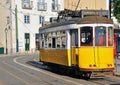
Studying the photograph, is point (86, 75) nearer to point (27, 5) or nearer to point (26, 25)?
point (26, 25)

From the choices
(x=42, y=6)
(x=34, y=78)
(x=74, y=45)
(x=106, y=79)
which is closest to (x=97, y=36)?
(x=74, y=45)

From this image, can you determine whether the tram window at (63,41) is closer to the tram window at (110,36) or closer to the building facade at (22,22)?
the tram window at (110,36)

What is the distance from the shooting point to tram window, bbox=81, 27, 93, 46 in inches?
943

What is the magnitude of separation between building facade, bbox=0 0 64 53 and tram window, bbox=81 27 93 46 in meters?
58.6

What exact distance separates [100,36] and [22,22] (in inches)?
2424

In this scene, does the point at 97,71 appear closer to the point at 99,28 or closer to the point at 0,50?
the point at 99,28

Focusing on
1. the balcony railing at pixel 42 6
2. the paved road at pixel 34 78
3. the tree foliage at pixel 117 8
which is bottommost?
the paved road at pixel 34 78

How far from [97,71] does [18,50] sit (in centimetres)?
6045

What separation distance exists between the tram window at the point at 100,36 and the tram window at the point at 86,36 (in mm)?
286

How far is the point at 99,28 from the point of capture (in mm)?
24094

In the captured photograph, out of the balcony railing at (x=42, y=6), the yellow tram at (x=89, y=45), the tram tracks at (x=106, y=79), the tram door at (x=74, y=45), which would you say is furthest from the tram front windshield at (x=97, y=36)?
→ the balcony railing at (x=42, y=6)

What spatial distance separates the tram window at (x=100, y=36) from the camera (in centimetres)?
2394

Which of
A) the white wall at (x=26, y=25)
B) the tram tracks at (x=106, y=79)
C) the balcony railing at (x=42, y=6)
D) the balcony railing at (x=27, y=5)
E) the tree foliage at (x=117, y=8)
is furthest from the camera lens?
the balcony railing at (x=42, y=6)

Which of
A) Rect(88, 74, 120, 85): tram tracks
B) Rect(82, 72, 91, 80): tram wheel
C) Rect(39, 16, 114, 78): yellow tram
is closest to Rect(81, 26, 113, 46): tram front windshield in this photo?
Rect(39, 16, 114, 78): yellow tram
